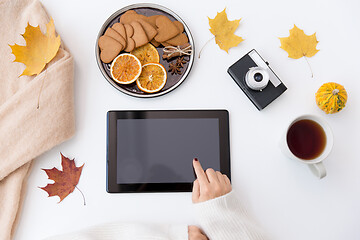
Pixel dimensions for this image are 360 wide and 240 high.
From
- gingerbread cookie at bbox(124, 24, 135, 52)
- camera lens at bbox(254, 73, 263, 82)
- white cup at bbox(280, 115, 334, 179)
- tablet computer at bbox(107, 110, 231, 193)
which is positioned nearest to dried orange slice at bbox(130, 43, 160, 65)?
gingerbread cookie at bbox(124, 24, 135, 52)

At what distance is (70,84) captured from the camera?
28.8 inches

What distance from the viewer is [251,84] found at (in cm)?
72

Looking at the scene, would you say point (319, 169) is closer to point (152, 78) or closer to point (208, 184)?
point (208, 184)

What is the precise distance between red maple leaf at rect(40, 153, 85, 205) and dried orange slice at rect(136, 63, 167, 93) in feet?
0.86

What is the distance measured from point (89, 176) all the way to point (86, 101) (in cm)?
19

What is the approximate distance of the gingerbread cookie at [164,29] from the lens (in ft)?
2.40

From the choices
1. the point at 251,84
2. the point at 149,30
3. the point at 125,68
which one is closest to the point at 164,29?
the point at 149,30

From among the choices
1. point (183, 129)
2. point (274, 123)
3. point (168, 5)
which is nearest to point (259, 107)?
point (274, 123)

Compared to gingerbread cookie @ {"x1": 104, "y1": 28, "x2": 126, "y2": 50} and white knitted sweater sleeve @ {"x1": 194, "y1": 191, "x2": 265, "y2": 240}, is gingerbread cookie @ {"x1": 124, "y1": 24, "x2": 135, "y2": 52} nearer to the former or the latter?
gingerbread cookie @ {"x1": 104, "y1": 28, "x2": 126, "y2": 50}

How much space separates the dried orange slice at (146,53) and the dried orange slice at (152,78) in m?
0.02

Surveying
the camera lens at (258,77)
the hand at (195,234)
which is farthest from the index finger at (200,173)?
the camera lens at (258,77)

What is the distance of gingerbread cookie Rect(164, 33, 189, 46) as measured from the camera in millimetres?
740

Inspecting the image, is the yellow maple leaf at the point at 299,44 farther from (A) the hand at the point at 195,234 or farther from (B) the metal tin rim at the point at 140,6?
(A) the hand at the point at 195,234

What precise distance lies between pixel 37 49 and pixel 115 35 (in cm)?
20
